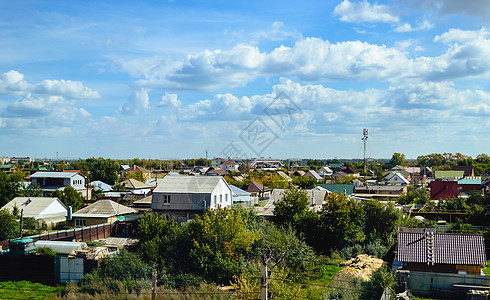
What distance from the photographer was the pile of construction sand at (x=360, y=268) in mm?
21889

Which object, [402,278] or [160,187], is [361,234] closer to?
[402,278]

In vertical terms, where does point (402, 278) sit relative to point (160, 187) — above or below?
below

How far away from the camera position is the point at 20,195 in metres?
46.3

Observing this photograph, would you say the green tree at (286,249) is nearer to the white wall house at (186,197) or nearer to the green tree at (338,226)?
the green tree at (338,226)

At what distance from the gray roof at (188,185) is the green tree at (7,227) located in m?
10.5

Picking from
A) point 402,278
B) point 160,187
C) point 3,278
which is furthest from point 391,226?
point 3,278

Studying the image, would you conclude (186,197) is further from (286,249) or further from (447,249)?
(447,249)

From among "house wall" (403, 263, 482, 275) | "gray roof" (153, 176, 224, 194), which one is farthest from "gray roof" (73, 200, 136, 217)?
"house wall" (403, 263, 482, 275)

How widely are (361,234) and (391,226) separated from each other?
8.28ft

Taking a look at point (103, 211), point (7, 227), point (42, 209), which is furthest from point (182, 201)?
point (42, 209)

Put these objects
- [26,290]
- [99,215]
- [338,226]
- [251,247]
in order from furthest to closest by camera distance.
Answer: [99,215] → [338,226] → [251,247] → [26,290]

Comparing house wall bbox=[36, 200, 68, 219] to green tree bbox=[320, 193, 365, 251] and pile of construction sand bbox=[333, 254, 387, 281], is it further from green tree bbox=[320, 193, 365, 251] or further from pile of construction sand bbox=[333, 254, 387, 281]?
pile of construction sand bbox=[333, 254, 387, 281]

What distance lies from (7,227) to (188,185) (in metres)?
13.4

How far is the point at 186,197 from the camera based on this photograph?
33.6 metres
